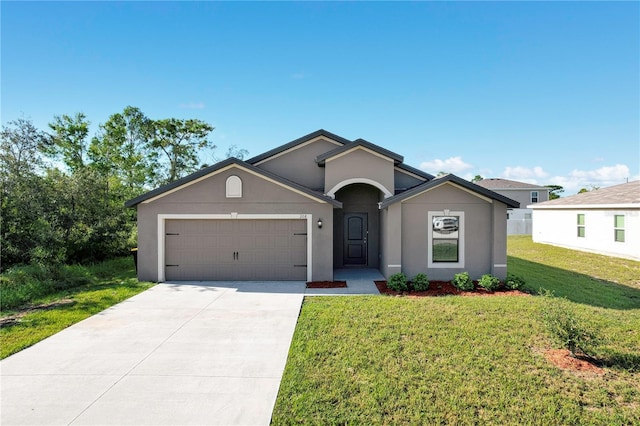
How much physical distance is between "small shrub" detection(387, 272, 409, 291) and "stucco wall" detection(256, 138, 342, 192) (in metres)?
5.12

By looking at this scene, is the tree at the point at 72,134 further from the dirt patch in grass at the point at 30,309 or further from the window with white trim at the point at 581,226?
the window with white trim at the point at 581,226

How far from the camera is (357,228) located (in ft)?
44.0

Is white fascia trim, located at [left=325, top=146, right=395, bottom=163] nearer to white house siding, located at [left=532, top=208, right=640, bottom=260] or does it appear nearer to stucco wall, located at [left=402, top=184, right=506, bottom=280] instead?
stucco wall, located at [left=402, top=184, right=506, bottom=280]

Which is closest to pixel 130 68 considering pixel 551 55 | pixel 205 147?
pixel 205 147

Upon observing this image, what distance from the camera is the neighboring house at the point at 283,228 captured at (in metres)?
10.7

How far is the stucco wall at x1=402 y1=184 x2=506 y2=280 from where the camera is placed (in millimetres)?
10672

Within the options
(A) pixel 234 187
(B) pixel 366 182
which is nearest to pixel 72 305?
(A) pixel 234 187

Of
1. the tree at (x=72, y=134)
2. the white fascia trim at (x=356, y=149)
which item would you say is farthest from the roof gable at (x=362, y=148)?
the tree at (x=72, y=134)

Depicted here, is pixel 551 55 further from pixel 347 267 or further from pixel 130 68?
pixel 130 68

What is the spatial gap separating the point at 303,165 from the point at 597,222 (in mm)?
17506

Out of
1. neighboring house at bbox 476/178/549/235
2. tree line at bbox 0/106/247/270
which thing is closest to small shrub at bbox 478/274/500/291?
tree line at bbox 0/106/247/270

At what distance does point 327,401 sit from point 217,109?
74.4ft

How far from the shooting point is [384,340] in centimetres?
584

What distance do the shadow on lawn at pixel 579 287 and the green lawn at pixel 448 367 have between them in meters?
0.24
